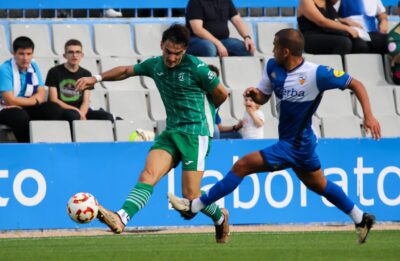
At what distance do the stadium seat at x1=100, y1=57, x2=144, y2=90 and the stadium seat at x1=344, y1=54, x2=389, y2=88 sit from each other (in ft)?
10.2

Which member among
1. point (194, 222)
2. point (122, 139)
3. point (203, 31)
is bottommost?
point (194, 222)

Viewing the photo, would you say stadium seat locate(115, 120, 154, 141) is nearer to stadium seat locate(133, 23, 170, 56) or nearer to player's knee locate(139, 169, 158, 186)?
stadium seat locate(133, 23, 170, 56)

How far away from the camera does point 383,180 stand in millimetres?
14586

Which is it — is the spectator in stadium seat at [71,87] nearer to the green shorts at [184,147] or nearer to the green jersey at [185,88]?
the green jersey at [185,88]

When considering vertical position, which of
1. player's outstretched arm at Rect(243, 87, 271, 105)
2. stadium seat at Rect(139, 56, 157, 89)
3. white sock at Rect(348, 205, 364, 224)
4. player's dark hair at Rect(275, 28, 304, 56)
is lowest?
white sock at Rect(348, 205, 364, 224)

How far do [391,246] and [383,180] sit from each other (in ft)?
12.4

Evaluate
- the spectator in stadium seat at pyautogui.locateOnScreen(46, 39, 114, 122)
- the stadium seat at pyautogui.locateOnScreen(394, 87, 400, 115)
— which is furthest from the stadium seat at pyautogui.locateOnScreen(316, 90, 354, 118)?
the spectator in stadium seat at pyautogui.locateOnScreen(46, 39, 114, 122)

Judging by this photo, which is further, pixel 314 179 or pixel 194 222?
pixel 194 222

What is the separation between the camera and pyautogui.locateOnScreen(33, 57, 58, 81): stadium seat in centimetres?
1549

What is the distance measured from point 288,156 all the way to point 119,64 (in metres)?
5.43

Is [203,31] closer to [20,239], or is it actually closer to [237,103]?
[237,103]

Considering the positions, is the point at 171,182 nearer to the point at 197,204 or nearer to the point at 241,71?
the point at 241,71

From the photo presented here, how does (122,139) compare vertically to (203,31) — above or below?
below

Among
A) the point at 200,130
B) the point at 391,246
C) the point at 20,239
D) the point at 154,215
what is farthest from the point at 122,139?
the point at 391,246
